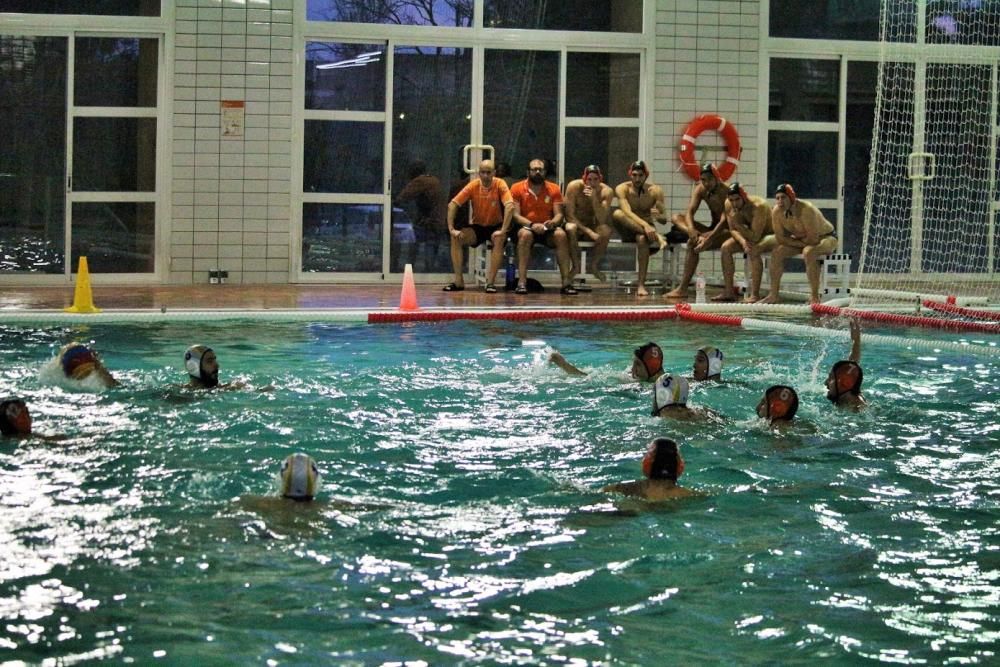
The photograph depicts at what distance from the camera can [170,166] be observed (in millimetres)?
16156

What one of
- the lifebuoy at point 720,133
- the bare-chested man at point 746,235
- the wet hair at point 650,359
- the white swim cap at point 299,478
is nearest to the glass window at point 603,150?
the lifebuoy at point 720,133

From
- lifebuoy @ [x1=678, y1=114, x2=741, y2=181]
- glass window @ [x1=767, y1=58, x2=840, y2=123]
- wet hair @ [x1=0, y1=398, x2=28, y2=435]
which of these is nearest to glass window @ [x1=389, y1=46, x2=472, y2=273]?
lifebuoy @ [x1=678, y1=114, x2=741, y2=181]

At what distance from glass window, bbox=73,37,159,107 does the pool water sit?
741 cm

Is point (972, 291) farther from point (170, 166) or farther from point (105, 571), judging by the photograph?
point (105, 571)

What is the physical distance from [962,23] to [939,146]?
5.11 feet

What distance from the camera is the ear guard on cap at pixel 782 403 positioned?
24.3 feet

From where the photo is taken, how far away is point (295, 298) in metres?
14.4

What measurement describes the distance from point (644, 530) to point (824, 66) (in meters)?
13.7

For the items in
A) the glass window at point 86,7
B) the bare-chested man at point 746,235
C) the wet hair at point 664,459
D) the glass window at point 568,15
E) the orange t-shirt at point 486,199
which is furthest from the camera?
the glass window at point 568,15

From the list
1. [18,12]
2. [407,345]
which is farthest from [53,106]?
[407,345]

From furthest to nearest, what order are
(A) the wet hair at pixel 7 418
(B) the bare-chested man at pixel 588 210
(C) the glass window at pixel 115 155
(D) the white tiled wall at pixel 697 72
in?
1. (D) the white tiled wall at pixel 697 72
2. (C) the glass window at pixel 115 155
3. (B) the bare-chested man at pixel 588 210
4. (A) the wet hair at pixel 7 418

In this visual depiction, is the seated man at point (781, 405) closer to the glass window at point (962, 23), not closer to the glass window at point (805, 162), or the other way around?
the glass window at point (805, 162)

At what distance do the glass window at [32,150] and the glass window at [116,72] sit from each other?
218mm

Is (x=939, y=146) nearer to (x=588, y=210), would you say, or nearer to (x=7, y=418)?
(x=588, y=210)
